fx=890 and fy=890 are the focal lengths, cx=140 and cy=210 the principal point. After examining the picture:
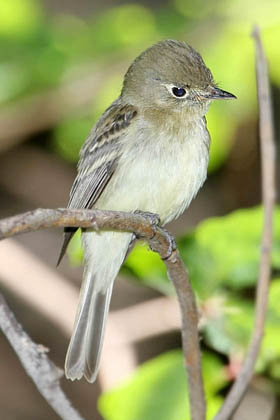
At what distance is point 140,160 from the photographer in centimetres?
349

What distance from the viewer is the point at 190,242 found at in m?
3.51

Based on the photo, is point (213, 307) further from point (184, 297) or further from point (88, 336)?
point (88, 336)

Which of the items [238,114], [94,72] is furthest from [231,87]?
[94,72]

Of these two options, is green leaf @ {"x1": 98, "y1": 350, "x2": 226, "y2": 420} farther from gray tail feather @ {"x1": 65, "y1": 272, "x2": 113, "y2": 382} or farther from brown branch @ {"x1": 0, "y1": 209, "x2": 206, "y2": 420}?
brown branch @ {"x1": 0, "y1": 209, "x2": 206, "y2": 420}

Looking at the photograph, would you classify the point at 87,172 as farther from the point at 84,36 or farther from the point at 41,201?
the point at 41,201

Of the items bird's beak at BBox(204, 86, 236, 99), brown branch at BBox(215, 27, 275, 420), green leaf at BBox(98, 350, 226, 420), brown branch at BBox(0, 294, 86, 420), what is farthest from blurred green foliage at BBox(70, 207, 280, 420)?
brown branch at BBox(0, 294, 86, 420)

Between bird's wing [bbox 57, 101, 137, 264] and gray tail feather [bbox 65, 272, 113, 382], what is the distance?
1.19ft

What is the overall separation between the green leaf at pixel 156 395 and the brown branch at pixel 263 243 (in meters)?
0.22

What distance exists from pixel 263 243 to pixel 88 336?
2.77 ft

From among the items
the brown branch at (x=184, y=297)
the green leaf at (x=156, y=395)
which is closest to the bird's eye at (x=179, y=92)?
the brown branch at (x=184, y=297)

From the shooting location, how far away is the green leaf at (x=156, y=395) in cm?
321

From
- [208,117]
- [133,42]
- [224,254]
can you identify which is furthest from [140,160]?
[133,42]

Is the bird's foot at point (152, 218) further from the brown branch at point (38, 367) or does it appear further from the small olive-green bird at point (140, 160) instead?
the brown branch at point (38, 367)

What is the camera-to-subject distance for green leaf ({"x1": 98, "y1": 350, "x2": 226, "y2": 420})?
3.21m
